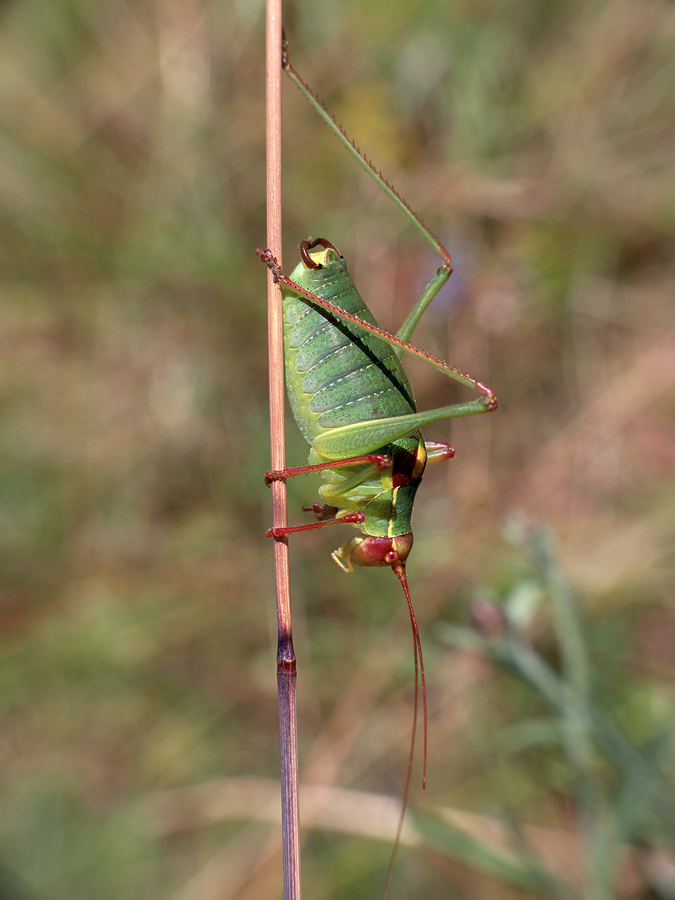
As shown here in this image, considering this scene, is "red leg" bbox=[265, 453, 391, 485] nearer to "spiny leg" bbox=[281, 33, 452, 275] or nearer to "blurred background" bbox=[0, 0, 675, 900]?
"spiny leg" bbox=[281, 33, 452, 275]

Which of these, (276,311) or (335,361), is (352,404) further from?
(276,311)

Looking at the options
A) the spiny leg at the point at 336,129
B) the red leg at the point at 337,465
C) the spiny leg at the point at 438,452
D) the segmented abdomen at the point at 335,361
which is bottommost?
the red leg at the point at 337,465

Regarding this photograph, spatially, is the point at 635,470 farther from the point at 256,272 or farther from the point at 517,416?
the point at 256,272

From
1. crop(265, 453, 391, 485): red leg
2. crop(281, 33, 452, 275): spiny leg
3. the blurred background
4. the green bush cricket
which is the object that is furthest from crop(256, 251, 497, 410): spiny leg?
the blurred background

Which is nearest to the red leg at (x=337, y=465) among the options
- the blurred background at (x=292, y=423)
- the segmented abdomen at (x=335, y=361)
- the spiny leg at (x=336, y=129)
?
the segmented abdomen at (x=335, y=361)

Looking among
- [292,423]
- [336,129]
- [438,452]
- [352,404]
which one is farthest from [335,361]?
[292,423]

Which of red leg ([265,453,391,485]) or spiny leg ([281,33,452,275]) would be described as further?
spiny leg ([281,33,452,275])

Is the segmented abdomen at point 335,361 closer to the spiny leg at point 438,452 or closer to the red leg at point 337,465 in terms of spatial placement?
the red leg at point 337,465

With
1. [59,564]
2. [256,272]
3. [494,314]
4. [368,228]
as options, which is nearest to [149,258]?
[256,272]
